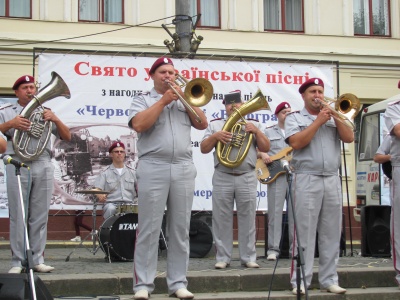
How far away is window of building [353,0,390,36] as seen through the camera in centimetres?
2146

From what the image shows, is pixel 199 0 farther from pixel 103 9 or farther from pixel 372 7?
pixel 372 7

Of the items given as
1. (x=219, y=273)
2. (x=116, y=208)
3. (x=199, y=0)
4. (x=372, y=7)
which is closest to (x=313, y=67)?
(x=116, y=208)

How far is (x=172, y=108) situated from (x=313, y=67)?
19.3 feet

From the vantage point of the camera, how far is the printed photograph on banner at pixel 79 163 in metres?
12.1

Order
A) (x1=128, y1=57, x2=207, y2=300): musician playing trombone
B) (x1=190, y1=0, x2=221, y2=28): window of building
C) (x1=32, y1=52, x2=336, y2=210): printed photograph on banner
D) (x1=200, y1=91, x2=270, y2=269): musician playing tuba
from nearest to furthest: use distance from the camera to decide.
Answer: (x1=128, y1=57, x2=207, y2=300): musician playing trombone
(x1=200, y1=91, x2=270, y2=269): musician playing tuba
(x1=32, y1=52, x2=336, y2=210): printed photograph on banner
(x1=190, y1=0, x2=221, y2=28): window of building

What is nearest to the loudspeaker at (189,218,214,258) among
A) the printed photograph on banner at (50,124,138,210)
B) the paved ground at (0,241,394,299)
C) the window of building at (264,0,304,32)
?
the paved ground at (0,241,394,299)

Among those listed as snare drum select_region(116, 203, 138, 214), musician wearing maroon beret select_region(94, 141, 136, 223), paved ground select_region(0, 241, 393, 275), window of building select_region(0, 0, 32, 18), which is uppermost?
window of building select_region(0, 0, 32, 18)

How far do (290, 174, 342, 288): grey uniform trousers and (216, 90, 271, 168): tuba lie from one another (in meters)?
1.51

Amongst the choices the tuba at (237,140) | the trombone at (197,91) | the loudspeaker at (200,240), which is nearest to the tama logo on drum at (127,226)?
the loudspeaker at (200,240)

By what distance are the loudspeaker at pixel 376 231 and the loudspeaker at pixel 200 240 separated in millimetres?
2296

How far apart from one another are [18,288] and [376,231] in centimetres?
626

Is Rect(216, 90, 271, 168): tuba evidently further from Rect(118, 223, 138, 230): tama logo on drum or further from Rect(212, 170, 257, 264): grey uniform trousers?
Rect(118, 223, 138, 230): tama logo on drum

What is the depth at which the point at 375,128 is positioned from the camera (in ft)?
55.0

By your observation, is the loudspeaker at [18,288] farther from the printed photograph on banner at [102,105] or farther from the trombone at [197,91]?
the printed photograph on banner at [102,105]
